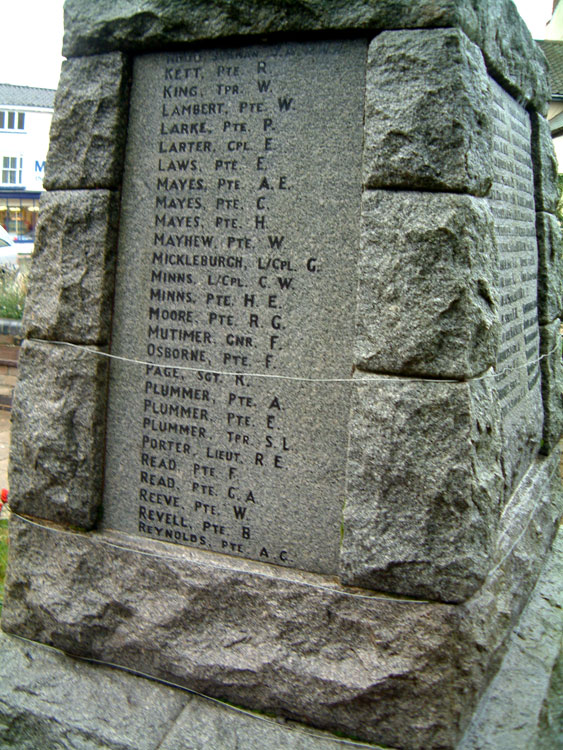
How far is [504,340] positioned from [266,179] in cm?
115

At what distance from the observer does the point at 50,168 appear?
2674 mm

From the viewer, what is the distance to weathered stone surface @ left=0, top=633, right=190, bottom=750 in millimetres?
2301

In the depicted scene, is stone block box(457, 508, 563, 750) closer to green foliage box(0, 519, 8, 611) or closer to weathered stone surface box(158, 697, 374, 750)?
weathered stone surface box(158, 697, 374, 750)

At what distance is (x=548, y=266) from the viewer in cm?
364

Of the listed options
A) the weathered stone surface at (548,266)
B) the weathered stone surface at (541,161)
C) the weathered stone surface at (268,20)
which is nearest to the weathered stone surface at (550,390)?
the weathered stone surface at (548,266)

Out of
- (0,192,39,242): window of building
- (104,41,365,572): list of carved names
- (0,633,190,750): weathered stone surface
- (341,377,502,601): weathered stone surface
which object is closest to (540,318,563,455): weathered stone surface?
(341,377,502,601): weathered stone surface

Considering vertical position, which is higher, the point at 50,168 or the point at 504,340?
the point at 50,168

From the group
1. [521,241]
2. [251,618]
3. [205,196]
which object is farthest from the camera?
[521,241]

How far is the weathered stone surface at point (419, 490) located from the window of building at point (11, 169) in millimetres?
35302

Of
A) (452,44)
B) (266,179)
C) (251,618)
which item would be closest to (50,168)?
(266,179)

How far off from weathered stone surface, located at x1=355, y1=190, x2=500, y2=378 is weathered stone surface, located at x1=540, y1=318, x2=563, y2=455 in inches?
66.0

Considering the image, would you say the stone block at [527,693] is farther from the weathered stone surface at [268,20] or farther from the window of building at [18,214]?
the window of building at [18,214]

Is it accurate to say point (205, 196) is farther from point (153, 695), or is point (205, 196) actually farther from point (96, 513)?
point (153, 695)

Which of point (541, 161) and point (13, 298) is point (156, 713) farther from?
point (13, 298)
